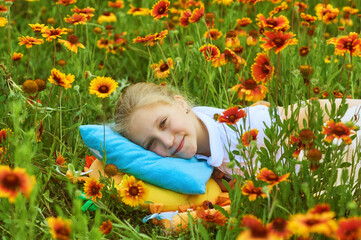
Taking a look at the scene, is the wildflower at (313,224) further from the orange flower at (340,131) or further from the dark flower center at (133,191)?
the dark flower center at (133,191)

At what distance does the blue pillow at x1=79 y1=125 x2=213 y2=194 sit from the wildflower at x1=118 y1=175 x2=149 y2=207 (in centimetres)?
16

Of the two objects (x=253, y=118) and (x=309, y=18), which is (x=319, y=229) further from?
(x=309, y=18)

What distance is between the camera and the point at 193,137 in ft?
6.53

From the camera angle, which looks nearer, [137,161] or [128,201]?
[128,201]

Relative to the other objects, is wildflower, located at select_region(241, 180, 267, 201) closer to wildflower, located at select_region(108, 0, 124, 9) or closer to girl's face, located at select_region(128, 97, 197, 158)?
girl's face, located at select_region(128, 97, 197, 158)

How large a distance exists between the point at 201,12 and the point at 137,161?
790mm

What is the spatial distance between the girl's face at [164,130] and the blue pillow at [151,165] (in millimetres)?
36

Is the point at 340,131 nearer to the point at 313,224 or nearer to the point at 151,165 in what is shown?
the point at 313,224

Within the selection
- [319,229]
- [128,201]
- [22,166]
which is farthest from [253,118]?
[319,229]

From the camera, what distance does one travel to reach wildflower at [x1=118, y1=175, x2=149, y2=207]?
1748mm

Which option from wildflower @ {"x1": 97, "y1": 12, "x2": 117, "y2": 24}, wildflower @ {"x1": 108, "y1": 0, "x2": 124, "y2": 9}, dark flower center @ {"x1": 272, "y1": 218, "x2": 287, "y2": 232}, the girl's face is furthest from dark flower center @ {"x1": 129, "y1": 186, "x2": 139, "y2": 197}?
wildflower @ {"x1": 108, "y1": 0, "x2": 124, "y2": 9}

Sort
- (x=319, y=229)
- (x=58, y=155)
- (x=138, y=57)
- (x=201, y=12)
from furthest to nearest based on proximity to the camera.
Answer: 1. (x=138, y=57)
2. (x=201, y=12)
3. (x=58, y=155)
4. (x=319, y=229)

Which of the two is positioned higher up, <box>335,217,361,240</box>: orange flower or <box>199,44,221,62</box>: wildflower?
<box>335,217,361,240</box>: orange flower

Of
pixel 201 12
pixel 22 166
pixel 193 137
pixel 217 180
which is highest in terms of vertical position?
pixel 201 12
